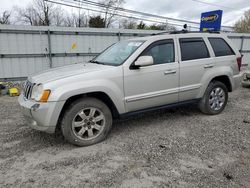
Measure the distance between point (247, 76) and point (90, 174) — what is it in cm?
745

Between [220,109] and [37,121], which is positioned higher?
[37,121]

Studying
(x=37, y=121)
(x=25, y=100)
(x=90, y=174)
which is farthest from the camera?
(x=25, y=100)

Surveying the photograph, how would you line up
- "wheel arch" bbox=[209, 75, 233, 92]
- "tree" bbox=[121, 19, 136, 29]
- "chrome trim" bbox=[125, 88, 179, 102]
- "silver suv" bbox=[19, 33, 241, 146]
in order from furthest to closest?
1. "tree" bbox=[121, 19, 136, 29]
2. "wheel arch" bbox=[209, 75, 233, 92]
3. "chrome trim" bbox=[125, 88, 179, 102]
4. "silver suv" bbox=[19, 33, 241, 146]

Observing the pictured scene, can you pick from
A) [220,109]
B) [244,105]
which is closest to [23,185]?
[220,109]

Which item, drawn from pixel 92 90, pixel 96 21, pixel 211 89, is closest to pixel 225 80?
pixel 211 89

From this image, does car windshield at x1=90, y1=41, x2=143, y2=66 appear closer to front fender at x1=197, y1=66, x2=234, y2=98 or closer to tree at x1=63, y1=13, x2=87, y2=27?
front fender at x1=197, y1=66, x2=234, y2=98

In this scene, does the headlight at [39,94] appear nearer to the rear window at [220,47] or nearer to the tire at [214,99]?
the tire at [214,99]

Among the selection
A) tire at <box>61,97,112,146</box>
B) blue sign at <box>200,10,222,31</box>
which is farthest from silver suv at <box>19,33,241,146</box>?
blue sign at <box>200,10,222,31</box>

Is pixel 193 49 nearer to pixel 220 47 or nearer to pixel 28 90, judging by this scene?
pixel 220 47

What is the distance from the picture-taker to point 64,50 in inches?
343

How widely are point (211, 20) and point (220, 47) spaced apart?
633 cm

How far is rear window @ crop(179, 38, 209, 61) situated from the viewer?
12.9ft

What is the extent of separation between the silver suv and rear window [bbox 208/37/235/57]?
0.02 meters

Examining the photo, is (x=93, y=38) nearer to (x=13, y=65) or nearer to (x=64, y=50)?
(x=64, y=50)
